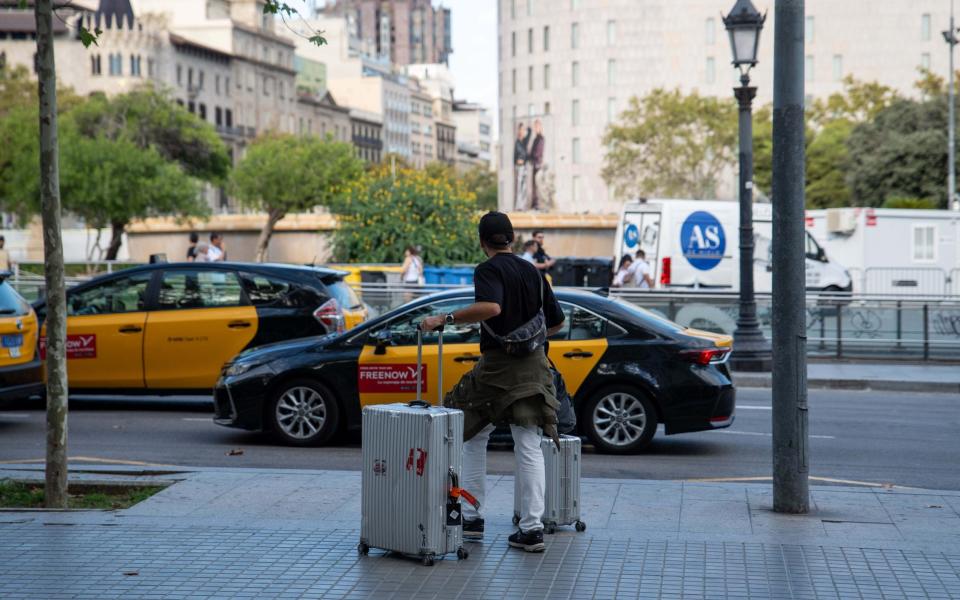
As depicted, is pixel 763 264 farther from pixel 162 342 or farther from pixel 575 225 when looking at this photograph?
pixel 575 225

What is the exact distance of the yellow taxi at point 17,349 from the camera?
1355cm

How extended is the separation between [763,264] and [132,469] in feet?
78.3

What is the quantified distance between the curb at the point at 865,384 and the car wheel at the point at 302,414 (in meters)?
8.24

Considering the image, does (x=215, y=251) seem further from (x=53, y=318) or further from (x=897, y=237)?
(x=897, y=237)

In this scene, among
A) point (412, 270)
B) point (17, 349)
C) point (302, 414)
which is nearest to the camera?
point (302, 414)

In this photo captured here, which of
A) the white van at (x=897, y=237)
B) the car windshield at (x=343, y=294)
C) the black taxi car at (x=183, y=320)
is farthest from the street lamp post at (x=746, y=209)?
the white van at (x=897, y=237)

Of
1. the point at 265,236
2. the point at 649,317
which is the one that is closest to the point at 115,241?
the point at 265,236

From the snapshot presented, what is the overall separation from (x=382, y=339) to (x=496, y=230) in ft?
16.0

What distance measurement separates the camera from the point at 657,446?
13125 millimetres

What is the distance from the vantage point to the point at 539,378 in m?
7.82

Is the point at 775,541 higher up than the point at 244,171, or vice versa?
the point at 244,171

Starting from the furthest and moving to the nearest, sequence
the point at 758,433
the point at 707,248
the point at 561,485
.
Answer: the point at 707,248 < the point at 758,433 < the point at 561,485

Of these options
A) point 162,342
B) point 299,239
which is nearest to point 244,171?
point 299,239

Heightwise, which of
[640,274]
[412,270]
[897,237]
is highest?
[897,237]
